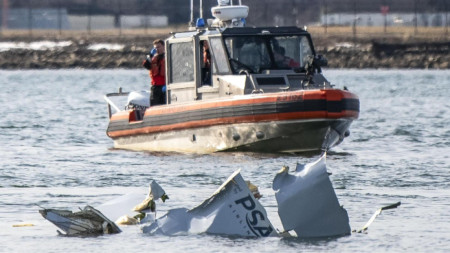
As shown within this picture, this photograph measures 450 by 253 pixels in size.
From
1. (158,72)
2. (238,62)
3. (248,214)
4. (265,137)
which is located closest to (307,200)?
(248,214)

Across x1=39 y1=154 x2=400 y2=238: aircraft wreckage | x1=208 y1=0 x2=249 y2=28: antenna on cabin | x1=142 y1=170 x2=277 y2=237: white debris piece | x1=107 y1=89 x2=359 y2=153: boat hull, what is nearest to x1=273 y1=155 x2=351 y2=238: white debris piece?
x1=39 y1=154 x2=400 y2=238: aircraft wreckage

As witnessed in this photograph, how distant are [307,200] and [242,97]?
8681 millimetres

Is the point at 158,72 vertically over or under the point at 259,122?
over

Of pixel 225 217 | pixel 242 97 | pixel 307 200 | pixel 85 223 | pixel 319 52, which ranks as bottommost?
pixel 319 52

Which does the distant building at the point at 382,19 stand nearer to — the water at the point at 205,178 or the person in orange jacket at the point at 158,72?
the water at the point at 205,178

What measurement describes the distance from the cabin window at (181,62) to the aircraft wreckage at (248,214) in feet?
29.6

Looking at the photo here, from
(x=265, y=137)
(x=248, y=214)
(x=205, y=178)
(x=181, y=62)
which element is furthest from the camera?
(x=181, y=62)

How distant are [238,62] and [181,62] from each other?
121 centimetres

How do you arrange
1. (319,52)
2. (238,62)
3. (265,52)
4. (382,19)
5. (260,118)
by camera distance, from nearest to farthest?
(260,118) < (238,62) < (265,52) < (319,52) < (382,19)

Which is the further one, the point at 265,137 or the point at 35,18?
the point at 35,18

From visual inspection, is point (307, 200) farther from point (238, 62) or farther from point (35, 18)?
point (35, 18)

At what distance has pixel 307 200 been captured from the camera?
45.3 ft

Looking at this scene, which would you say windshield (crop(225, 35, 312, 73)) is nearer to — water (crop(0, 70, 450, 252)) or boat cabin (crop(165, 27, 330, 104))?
boat cabin (crop(165, 27, 330, 104))

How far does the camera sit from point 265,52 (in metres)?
23.7
